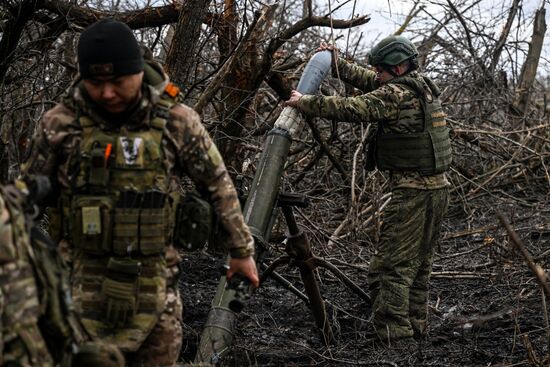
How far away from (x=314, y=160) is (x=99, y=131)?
180 inches

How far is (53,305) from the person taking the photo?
2754mm

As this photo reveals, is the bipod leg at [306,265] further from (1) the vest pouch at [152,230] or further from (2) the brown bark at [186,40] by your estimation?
(1) the vest pouch at [152,230]

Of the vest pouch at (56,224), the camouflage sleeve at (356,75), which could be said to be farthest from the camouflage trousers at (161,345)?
the camouflage sleeve at (356,75)

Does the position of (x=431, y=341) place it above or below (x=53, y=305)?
below

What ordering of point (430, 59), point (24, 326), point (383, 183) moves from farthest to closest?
1. point (430, 59)
2. point (383, 183)
3. point (24, 326)

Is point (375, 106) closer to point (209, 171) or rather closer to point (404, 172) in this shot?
point (404, 172)

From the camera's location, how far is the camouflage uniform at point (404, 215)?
6.08 meters

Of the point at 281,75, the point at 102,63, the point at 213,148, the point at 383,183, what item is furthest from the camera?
the point at 383,183

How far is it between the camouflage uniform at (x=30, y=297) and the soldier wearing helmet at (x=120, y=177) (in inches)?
25.3

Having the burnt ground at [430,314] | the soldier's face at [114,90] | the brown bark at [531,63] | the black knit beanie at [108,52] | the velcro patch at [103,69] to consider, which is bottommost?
the burnt ground at [430,314]

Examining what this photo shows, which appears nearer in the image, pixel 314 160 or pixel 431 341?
pixel 431 341

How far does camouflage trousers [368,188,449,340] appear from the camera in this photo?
613cm

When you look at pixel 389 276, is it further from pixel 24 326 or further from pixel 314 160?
pixel 24 326

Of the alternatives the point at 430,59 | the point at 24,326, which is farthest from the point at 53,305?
the point at 430,59
